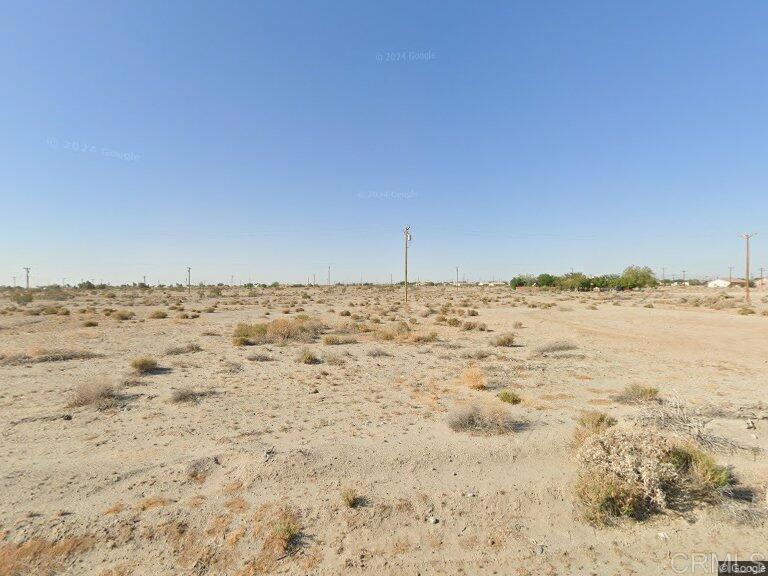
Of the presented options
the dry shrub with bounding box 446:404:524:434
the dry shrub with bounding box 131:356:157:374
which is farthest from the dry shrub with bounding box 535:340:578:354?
the dry shrub with bounding box 131:356:157:374

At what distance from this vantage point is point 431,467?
6445 mm

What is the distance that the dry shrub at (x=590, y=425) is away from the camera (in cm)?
698

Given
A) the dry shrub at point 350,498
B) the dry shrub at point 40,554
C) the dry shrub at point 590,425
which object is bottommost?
the dry shrub at point 40,554

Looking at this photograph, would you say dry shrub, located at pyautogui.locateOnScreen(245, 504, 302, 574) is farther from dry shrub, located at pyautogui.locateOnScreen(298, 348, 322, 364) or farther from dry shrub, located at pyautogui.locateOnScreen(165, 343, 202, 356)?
dry shrub, located at pyautogui.locateOnScreen(165, 343, 202, 356)

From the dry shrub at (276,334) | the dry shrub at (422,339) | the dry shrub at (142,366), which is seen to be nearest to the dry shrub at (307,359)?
the dry shrub at (276,334)

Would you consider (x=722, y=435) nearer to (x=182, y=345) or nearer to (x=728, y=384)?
(x=728, y=384)

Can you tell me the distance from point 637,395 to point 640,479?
17.3 ft

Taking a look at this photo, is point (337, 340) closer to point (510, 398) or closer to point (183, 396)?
point (183, 396)

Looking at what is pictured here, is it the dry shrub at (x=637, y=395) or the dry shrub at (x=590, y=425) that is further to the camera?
the dry shrub at (x=637, y=395)

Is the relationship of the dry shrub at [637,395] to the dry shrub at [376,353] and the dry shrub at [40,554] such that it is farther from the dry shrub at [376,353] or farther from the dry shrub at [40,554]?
the dry shrub at [40,554]

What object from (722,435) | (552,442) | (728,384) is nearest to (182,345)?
(552,442)

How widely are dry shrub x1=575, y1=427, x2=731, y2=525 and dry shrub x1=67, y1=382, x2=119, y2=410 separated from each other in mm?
10188

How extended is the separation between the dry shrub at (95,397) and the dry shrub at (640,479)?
1019 cm

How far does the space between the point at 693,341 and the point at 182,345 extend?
2418 centimetres
